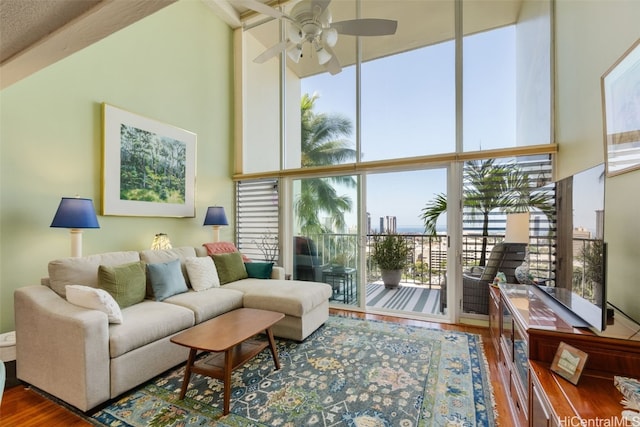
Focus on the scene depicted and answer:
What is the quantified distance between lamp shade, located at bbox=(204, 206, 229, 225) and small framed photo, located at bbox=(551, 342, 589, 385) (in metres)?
Result: 3.63

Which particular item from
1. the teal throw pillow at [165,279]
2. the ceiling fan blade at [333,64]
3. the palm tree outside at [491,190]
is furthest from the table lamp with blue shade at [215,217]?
the palm tree outside at [491,190]

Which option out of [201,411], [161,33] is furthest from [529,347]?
[161,33]

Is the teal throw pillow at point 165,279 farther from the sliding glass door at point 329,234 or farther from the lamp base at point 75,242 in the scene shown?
the sliding glass door at point 329,234

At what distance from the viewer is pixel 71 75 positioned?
2.72 meters

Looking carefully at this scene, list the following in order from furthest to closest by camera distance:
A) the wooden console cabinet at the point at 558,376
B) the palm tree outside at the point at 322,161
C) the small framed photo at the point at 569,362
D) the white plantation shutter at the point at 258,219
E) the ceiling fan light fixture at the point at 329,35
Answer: the white plantation shutter at the point at 258,219 → the palm tree outside at the point at 322,161 → the ceiling fan light fixture at the point at 329,35 → the small framed photo at the point at 569,362 → the wooden console cabinet at the point at 558,376

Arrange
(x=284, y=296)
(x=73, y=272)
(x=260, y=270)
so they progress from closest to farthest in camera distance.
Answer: (x=73, y=272)
(x=284, y=296)
(x=260, y=270)

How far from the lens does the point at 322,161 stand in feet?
13.9

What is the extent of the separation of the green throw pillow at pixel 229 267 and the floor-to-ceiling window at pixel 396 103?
3.20 feet

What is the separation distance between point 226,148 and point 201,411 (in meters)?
3.75

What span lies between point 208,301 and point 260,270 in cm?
101

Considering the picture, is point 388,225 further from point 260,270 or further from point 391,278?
point 260,270

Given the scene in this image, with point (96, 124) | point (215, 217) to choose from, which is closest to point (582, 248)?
point (215, 217)

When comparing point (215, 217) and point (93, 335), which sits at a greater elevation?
point (215, 217)

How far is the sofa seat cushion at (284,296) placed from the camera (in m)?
2.71
